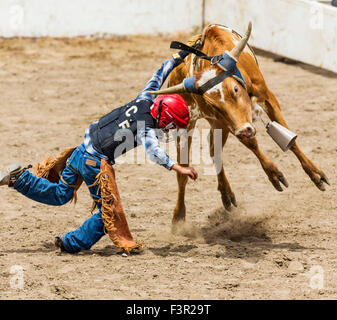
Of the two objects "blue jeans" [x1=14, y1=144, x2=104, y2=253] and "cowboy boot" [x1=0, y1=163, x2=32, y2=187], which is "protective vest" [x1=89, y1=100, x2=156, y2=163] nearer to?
"blue jeans" [x1=14, y1=144, x2=104, y2=253]

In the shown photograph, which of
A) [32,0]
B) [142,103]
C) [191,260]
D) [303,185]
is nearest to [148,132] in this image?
[142,103]

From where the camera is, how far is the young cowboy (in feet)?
18.8

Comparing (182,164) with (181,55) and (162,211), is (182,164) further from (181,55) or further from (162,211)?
(181,55)

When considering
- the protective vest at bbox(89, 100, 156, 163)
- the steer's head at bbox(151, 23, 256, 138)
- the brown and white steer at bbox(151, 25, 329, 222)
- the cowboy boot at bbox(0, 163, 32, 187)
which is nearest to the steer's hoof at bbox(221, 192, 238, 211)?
the brown and white steer at bbox(151, 25, 329, 222)

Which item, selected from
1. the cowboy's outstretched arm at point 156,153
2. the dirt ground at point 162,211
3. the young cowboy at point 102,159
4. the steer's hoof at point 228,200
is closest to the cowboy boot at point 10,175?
the young cowboy at point 102,159

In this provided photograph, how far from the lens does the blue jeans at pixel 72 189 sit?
595cm

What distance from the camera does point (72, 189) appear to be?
20.1 ft

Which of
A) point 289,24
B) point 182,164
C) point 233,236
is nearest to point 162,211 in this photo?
point 182,164

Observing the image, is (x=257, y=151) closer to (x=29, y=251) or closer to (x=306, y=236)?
(x=306, y=236)

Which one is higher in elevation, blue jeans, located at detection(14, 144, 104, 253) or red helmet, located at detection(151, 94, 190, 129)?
red helmet, located at detection(151, 94, 190, 129)

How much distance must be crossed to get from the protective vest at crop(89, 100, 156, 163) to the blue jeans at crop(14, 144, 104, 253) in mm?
132

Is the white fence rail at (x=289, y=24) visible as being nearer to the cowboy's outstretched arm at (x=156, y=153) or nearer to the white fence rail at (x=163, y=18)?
the white fence rail at (x=163, y=18)

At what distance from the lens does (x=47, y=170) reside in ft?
20.7

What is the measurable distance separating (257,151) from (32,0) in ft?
23.3
